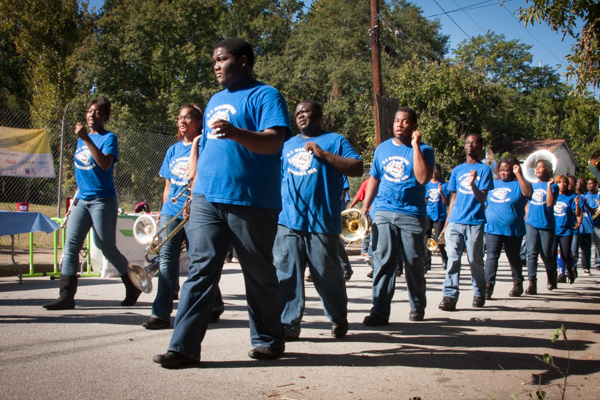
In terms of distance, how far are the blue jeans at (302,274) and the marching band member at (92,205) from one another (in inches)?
81.0

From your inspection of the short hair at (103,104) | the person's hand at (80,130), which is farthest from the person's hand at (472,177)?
the person's hand at (80,130)

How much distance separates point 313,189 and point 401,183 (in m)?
1.19

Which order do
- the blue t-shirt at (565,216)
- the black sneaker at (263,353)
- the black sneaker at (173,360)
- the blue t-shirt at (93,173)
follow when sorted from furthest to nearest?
1. the blue t-shirt at (565,216)
2. the blue t-shirt at (93,173)
3. the black sneaker at (263,353)
4. the black sneaker at (173,360)

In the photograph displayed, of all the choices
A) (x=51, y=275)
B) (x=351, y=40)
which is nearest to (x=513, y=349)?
(x=51, y=275)

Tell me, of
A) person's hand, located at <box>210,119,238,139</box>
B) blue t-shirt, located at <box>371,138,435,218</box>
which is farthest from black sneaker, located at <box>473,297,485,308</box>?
person's hand, located at <box>210,119,238,139</box>

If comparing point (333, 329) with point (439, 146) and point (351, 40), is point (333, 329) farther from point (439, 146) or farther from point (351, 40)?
point (351, 40)

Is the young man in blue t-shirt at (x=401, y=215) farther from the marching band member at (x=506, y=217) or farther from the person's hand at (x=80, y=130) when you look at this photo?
the person's hand at (x=80, y=130)

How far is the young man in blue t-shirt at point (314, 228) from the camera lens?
14.3 feet

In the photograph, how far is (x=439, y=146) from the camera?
103 ft

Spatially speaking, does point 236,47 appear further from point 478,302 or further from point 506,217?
point 506,217

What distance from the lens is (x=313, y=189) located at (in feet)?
14.7

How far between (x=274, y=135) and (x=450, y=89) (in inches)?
1176

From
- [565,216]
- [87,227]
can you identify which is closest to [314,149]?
[87,227]

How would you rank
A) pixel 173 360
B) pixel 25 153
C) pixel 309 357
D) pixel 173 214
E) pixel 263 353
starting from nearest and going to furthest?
pixel 173 360 → pixel 263 353 → pixel 309 357 → pixel 173 214 → pixel 25 153
